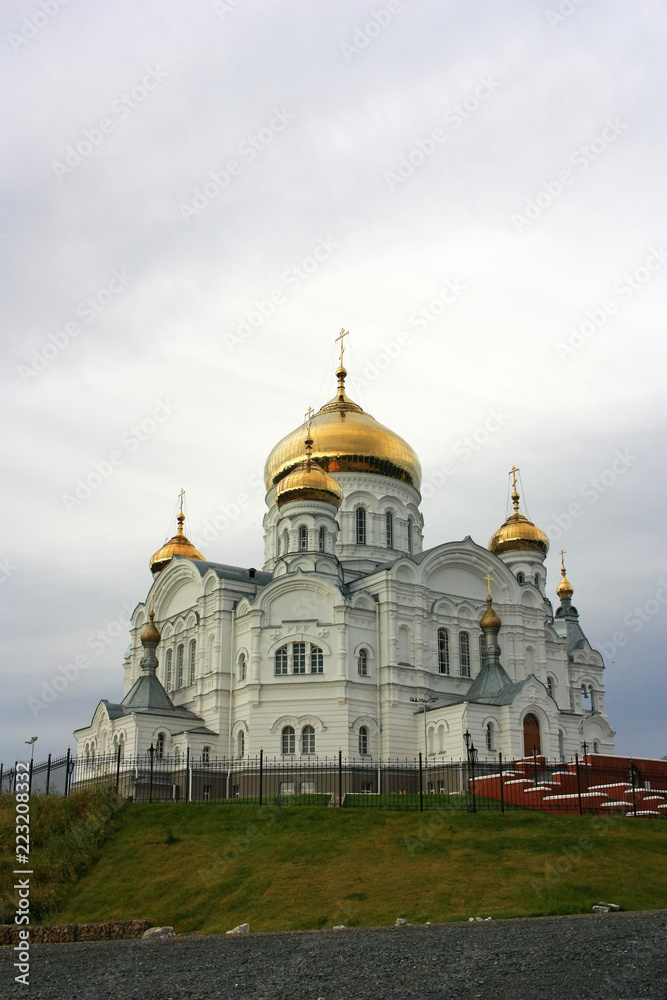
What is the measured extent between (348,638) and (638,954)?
2119cm

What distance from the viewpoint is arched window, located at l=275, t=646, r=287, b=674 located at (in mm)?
31094

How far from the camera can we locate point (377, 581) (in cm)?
3294

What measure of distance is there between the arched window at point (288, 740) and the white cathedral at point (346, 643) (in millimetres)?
44

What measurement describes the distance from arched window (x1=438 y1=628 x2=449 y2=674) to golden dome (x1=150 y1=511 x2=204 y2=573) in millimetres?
12321

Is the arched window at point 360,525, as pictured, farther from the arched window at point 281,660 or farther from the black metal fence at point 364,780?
the black metal fence at point 364,780

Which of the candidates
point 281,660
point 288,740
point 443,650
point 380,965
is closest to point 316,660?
point 281,660

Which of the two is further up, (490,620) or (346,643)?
(490,620)

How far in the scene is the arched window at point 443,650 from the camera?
3359 cm

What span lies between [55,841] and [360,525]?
20.6m

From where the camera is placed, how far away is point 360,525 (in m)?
38.2

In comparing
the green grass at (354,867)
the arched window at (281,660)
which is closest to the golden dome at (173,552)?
the arched window at (281,660)

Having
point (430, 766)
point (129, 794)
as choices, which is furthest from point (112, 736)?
point (430, 766)

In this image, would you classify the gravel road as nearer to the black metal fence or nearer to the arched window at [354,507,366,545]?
the black metal fence

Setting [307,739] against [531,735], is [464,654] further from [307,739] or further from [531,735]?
[307,739]
